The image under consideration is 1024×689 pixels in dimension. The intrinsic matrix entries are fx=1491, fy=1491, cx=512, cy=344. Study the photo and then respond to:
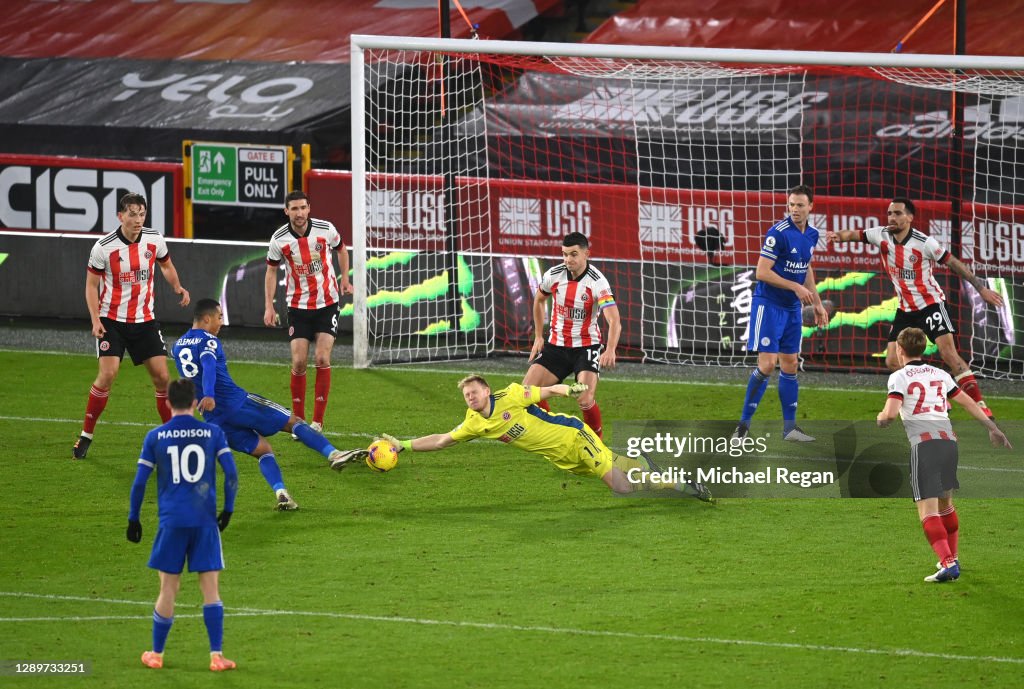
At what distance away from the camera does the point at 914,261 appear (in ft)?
42.3

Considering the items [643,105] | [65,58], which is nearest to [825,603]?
[643,105]

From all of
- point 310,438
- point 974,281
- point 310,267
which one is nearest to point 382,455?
point 310,438

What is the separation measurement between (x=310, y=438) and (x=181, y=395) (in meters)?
3.35

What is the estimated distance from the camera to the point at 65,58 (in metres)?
24.7

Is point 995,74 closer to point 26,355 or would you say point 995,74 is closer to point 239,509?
point 239,509

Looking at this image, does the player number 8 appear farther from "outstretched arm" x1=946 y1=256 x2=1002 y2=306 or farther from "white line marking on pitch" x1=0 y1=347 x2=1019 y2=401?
"outstretched arm" x1=946 y1=256 x2=1002 y2=306

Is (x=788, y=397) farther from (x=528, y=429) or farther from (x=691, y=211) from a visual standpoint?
(x=691, y=211)

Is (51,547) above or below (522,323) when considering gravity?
below

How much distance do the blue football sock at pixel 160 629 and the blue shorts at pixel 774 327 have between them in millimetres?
6609

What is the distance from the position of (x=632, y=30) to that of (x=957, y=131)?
8.19 metres

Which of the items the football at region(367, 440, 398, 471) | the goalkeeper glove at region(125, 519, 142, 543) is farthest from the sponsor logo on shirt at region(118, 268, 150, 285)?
the goalkeeper glove at region(125, 519, 142, 543)

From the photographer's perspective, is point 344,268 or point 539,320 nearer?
point 539,320

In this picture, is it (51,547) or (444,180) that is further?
(444,180)

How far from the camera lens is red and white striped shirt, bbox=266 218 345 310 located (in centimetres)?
1335
